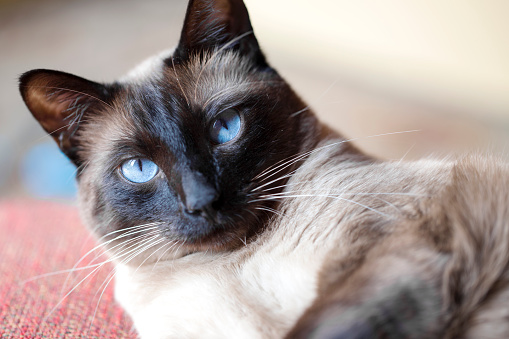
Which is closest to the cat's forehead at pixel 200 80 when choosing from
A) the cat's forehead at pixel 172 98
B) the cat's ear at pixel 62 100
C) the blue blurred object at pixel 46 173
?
the cat's forehead at pixel 172 98

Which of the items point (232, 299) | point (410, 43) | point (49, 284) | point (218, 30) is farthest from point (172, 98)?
point (410, 43)

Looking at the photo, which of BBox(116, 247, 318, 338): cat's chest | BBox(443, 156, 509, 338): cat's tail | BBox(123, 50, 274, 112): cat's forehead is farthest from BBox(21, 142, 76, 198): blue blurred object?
BBox(443, 156, 509, 338): cat's tail

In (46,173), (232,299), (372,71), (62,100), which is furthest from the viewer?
(372,71)

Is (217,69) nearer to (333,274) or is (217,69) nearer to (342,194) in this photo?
(342,194)

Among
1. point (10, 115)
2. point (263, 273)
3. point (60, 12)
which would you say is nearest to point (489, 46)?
point (263, 273)

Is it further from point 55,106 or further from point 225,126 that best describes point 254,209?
point 55,106

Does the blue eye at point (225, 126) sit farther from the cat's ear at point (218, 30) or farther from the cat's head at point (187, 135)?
the cat's ear at point (218, 30)
